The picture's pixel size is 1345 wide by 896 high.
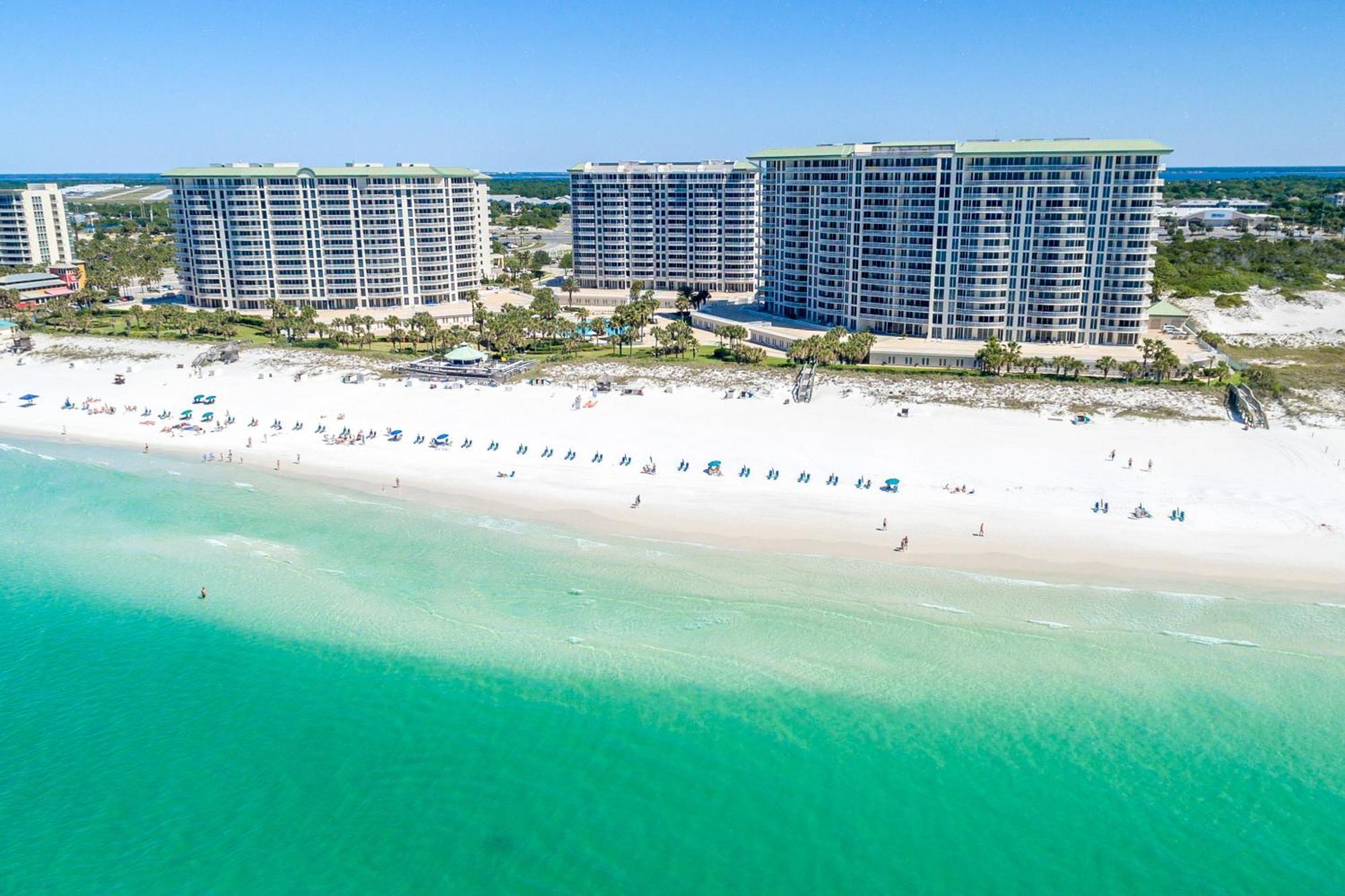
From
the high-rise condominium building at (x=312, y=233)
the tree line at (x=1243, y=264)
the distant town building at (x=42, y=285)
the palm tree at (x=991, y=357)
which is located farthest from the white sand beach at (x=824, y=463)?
the tree line at (x=1243, y=264)

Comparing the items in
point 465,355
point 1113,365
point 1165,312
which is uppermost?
point 1165,312

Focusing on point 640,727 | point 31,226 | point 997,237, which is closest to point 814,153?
point 997,237

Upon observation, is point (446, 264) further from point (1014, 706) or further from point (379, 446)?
point (1014, 706)

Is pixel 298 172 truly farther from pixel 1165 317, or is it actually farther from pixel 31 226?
pixel 1165 317

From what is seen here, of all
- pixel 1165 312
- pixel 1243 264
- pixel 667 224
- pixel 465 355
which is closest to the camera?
pixel 465 355

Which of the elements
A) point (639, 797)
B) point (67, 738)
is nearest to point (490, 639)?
point (639, 797)

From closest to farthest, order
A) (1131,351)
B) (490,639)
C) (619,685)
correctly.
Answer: (619,685) → (490,639) → (1131,351)

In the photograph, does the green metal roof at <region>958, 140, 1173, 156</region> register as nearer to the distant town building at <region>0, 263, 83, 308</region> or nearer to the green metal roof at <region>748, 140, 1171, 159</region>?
the green metal roof at <region>748, 140, 1171, 159</region>
